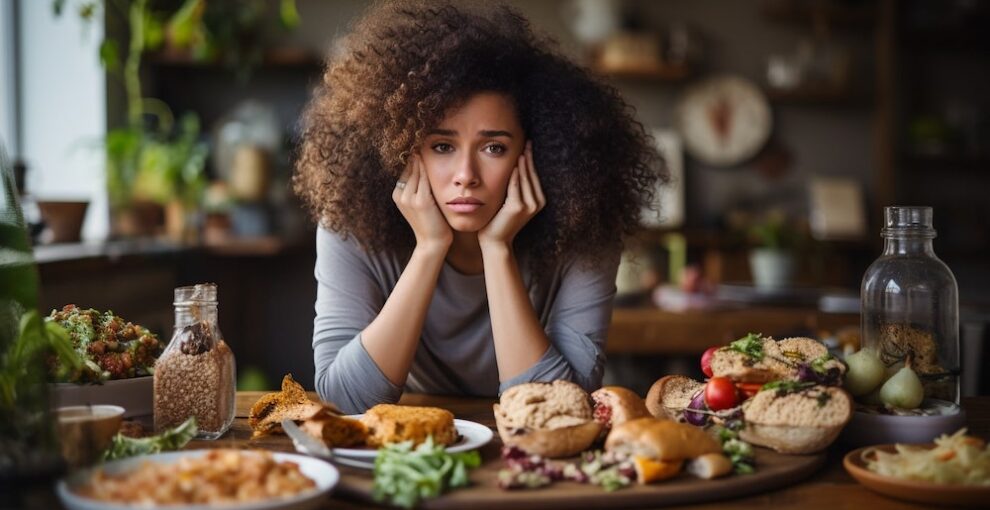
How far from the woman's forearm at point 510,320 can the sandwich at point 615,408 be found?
44 centimetres

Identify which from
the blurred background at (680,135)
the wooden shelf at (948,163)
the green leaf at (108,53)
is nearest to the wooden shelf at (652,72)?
the blurred background at (680,135)

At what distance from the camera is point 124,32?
438 centimetres

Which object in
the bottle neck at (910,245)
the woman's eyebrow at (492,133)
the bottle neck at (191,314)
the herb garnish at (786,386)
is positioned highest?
the woman's eyebrow at (492,133)

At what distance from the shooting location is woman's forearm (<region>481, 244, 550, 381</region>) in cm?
167

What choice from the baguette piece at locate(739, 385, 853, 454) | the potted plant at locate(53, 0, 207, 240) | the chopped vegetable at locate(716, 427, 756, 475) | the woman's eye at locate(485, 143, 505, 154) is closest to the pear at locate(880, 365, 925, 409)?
the baguette piece at locate(739, 385, 853, 454)

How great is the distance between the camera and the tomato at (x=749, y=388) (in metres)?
1.22

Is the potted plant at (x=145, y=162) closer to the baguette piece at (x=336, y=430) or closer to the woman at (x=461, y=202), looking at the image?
the woman at (x=461, y=202)

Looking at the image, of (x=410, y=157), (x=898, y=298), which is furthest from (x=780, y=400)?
(x=410, y=157)

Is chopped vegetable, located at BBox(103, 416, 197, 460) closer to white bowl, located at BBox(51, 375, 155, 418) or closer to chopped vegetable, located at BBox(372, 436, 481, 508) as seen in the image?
white bowl, located at BBox(51, 375, 155, 418)

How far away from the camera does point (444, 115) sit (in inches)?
67.1

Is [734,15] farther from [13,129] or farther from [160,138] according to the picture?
[13,129]

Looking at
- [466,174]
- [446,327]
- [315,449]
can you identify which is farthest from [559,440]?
[446,327]

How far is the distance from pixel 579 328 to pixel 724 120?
3681mm

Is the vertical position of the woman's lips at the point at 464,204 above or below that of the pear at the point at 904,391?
above
